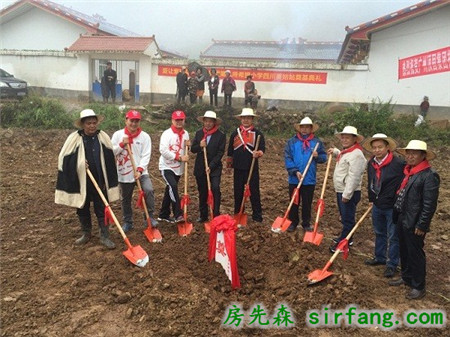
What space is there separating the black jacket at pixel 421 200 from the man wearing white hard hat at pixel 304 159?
1.52m

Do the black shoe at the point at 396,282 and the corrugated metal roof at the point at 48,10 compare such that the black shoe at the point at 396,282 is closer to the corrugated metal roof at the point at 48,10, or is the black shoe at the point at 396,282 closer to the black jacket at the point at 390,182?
the black jacket at the point at 390,182

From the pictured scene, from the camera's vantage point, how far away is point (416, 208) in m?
3.78

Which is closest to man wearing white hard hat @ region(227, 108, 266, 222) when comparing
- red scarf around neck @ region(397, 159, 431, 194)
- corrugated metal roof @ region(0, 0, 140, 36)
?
red scarf around neck @ region(397, 159, 431, 194)

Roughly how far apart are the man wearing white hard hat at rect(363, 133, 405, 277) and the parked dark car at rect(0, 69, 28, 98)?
15.1 meters

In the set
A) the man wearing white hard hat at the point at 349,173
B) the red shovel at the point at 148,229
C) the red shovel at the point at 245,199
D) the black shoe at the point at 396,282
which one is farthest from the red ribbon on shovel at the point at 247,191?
the black shoe at the point at 396,282

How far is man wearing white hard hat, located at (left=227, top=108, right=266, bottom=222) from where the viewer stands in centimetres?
541

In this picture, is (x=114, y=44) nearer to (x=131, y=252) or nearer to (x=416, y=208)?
(x=131, y=252)

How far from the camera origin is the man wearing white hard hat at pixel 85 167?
448 cm

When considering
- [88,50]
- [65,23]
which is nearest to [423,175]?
[88,50]

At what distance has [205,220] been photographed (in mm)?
5660

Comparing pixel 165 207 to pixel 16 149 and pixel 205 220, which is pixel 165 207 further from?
pixel 16 149

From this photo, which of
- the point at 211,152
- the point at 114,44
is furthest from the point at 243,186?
the point at 114,44

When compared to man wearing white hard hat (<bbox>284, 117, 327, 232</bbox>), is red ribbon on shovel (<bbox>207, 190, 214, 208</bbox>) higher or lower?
lower

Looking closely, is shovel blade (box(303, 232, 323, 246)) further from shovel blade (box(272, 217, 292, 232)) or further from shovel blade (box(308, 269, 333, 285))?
shovel blade (box(308, 269, 333, 285))
